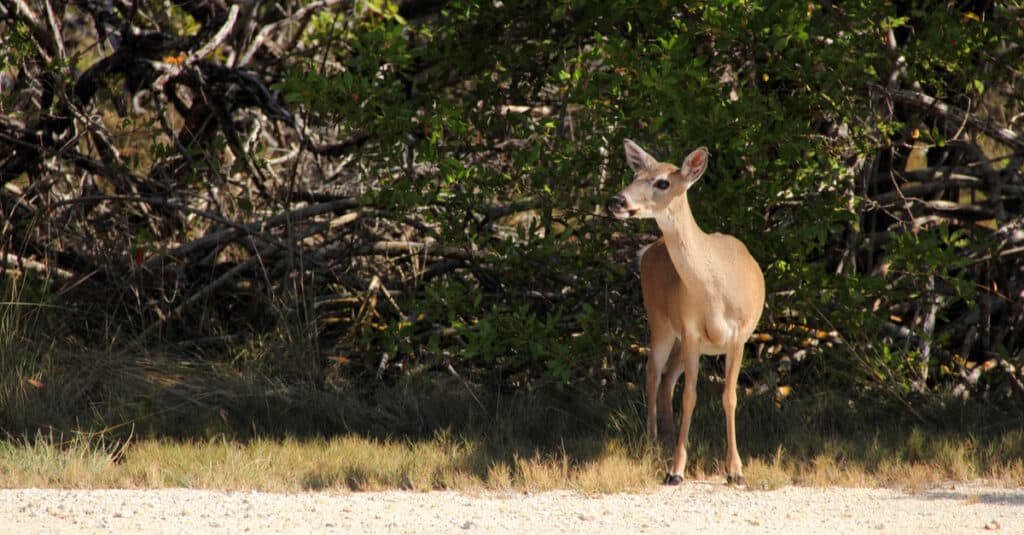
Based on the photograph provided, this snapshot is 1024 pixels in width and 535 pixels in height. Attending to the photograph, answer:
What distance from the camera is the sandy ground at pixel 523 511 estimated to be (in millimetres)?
5273

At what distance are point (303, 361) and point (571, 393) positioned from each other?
183cm

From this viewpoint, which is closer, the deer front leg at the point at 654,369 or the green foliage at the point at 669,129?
the deer front leg at the point at 654,369

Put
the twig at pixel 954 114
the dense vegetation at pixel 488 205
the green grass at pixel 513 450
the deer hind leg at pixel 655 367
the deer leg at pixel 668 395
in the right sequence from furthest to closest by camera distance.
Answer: the twig at pixel 954 114, the dense vegetation at pixel 488 205, the deer leg at pixel 668 395, the deer hind leg at pixel 655 367, the green grass at pixel 513 450

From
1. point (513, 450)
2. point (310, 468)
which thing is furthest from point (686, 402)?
point (310, 468)

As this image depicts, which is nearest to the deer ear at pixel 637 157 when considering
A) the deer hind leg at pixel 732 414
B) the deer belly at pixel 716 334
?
the deer belly at pixel 716 334

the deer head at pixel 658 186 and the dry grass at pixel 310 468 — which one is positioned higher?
the deer head at pixel 658 186

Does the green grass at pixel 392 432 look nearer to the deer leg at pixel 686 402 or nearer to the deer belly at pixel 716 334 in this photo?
the deer leg at pixel 686 402

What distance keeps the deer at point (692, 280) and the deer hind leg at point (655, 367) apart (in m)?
0.17

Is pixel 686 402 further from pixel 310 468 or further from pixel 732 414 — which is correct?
pixel 310 468

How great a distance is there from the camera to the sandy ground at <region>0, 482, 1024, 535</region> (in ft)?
17.3

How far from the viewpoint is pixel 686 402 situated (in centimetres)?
670

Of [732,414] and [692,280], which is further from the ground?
[692,280]

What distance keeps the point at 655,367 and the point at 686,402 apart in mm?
524

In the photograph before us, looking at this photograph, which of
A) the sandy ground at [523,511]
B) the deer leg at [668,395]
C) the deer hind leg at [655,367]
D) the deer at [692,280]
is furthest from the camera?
the deer leg at [668,395]
